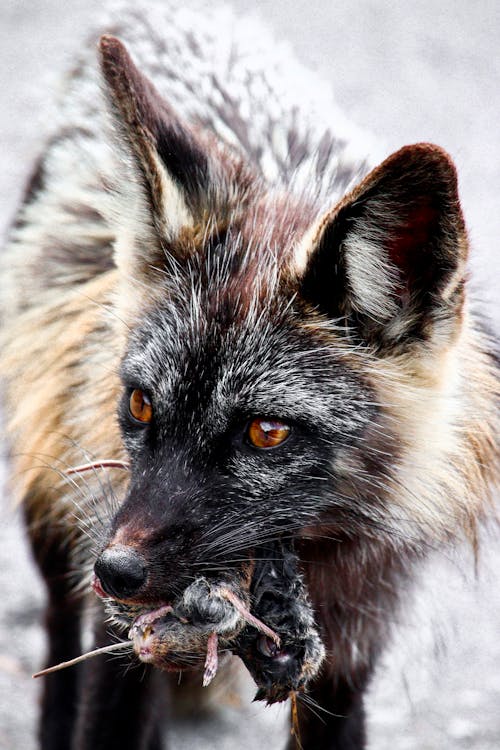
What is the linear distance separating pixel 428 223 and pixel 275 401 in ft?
2.39

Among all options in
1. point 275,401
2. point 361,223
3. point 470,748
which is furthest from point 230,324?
point 470,748

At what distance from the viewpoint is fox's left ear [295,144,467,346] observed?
3.03 metres

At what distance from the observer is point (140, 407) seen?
3.46 metres

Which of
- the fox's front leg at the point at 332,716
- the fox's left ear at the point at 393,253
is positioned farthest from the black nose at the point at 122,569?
the fox's front leg at the point at 332,716

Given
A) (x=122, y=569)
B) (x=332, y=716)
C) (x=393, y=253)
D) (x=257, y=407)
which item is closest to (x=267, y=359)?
(x=257, y=407)

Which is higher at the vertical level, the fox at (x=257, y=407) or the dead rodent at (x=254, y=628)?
the fox at (x=257, y=407)

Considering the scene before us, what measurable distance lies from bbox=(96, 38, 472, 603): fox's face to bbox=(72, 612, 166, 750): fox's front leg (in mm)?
1170

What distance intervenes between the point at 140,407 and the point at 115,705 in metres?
1.51

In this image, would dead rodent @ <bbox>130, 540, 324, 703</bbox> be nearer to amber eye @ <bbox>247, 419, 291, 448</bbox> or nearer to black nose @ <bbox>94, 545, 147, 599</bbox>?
black nose @ <bbox>94, 545, 147, 599</bbox>

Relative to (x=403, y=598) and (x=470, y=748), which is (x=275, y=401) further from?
(x=470, y=748)

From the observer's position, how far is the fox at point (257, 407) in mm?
3158

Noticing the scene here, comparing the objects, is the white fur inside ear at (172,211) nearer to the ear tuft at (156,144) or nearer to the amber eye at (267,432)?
the ear tuft at (156,144)

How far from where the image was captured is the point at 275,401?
327 cm

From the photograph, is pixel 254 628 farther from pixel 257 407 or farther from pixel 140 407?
pixel 140 407
